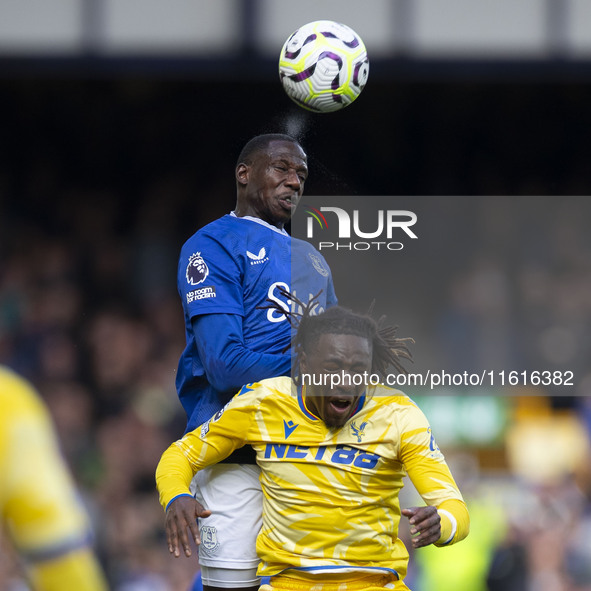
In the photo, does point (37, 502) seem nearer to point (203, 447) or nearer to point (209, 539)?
point (203, 447)

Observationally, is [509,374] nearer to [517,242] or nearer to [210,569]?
[517,242]

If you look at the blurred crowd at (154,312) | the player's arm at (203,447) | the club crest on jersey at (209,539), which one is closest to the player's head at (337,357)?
the player's arm at (203,447)

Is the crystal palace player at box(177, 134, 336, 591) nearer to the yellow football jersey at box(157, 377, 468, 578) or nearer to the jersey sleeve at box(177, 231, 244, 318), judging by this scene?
the jersey sleeve at box(177, 231, 244, 318)

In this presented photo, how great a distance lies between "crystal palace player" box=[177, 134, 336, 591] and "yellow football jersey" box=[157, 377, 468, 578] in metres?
0.12

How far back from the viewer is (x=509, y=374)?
21.4 ft

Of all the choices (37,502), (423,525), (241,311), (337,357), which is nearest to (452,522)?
(423,525)

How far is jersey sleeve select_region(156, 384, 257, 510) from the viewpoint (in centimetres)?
328

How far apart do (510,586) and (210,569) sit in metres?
3.38

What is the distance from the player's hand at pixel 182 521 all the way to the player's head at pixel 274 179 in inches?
41.8

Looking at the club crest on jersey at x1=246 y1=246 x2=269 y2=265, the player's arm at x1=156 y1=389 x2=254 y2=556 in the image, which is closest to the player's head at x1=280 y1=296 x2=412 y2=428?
the player's arm at x1=156 y1=389 x2=254 y2=556

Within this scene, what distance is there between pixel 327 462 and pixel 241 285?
0.68 meters

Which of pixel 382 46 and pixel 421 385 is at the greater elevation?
pixel 382 46

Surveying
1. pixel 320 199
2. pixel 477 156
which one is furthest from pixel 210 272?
pixel 477 156

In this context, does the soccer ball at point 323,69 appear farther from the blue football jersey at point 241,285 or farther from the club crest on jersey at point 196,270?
the club crest on jersey at point 196,270
